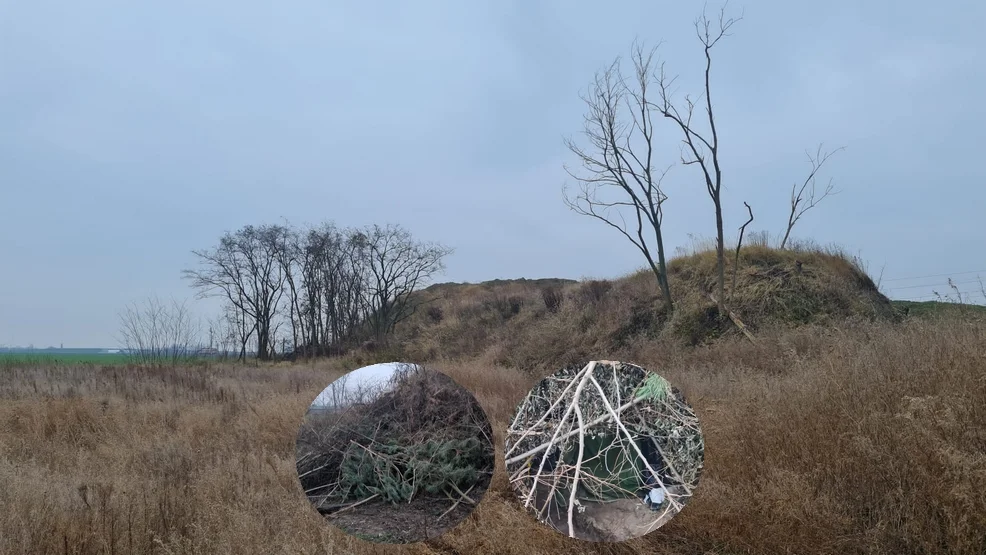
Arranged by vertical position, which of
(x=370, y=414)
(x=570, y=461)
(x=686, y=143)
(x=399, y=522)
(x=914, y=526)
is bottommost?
(x=914, y=526)

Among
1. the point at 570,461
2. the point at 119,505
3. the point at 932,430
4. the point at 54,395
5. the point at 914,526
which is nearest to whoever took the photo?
the point at 570,461

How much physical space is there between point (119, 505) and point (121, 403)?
6982 millimetres

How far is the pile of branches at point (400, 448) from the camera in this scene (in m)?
2.91

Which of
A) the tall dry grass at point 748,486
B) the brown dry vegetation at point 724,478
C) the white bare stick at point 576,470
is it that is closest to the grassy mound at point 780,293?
the brown dry vegetation at point 724,478

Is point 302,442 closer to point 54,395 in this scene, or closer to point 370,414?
point 370,414

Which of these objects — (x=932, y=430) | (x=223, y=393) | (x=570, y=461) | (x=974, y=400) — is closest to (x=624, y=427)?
(x=570, y=461)

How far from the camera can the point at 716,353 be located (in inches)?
471

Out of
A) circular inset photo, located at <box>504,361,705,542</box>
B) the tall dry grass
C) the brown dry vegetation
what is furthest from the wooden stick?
circular inset photo, located at <box>504,361,705,542</box>

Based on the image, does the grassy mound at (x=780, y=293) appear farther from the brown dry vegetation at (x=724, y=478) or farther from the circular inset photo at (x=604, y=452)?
the circular inset photo at (x=604, y=452)

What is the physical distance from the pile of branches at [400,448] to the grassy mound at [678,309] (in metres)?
11.7

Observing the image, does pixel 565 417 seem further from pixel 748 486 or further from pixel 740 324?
pixel 740 324

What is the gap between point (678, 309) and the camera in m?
17.1

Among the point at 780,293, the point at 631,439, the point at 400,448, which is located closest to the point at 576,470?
the point at 631,439

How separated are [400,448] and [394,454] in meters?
0.04
